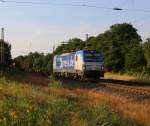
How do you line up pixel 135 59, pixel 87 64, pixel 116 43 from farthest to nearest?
1. pixel 116 43
2. pixel 135 59
3. pixel 87 64

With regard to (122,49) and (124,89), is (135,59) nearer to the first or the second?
(122,49)

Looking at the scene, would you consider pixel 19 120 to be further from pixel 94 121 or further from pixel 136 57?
pixel 136 57

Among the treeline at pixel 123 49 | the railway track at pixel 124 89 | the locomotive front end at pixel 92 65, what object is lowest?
the railway track at pixel 124 89

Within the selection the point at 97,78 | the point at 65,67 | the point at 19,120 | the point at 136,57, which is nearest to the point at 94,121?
the point at 19,120

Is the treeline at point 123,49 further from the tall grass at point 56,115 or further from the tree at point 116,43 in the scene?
the tall grass at point 56,115

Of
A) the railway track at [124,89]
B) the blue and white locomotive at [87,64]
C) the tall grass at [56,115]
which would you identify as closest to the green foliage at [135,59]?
the blue and white locomotive at [87,64]

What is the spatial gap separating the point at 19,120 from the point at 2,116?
0.59 metres

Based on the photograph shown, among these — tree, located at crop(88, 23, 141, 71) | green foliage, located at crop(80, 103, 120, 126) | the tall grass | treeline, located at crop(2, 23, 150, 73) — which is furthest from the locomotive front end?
tree, located at crop(88, 23, 141, 71)

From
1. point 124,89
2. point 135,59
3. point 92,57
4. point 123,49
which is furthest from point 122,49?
point 124,89

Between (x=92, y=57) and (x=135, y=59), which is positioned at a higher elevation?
(x=135, y=59)

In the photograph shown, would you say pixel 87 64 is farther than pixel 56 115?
Yes

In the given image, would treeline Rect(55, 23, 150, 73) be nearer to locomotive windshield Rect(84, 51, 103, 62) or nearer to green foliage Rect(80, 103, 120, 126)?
locomotive windshield Rect(84, 51, 103, 62)

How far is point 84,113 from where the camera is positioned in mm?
14023

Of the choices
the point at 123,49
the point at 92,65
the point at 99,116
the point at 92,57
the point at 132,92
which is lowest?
the point at 99,116
